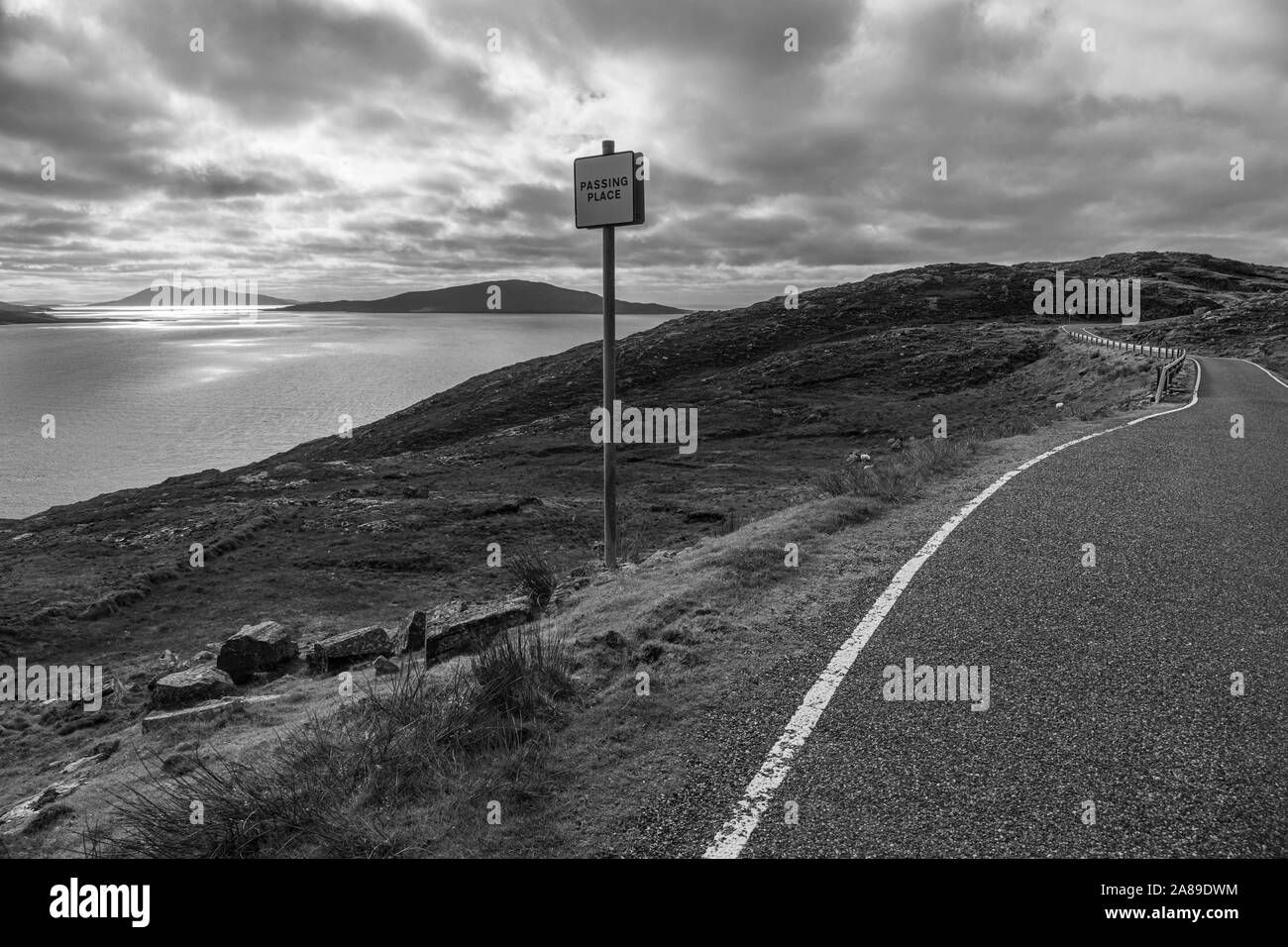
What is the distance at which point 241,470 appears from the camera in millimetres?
49500

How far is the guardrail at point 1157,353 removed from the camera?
26003 mm

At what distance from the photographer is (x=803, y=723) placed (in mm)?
4613

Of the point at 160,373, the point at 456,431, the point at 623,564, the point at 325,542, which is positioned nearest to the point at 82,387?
the point at 160,373

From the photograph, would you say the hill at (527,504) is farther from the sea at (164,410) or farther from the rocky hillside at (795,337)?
the sea at (164,410)

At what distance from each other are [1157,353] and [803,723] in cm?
4050

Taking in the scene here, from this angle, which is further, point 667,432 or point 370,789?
point 667,432

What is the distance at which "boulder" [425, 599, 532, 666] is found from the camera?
8.24 meters

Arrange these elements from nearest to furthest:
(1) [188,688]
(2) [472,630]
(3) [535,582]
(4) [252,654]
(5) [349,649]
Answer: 1. (2) [472,630]
2. (3) [535,582]
3. (1) [188,688]
4. (5) [349,649]
5. (4) [252,654]

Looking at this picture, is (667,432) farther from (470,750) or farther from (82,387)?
(82,387)
